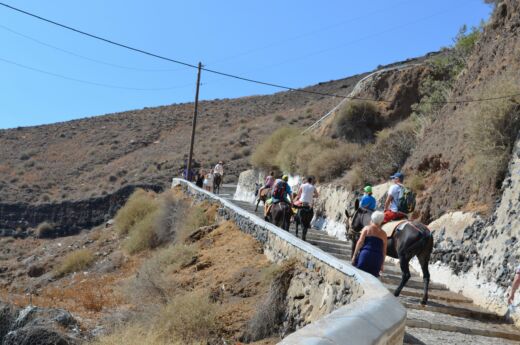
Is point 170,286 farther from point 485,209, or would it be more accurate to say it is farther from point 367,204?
point 485,209

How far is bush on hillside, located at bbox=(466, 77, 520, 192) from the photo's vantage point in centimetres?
1395

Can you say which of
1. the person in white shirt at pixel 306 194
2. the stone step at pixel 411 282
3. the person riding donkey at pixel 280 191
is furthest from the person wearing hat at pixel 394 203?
the person riding donkey at pixel 280 191

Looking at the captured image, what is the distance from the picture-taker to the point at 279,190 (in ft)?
59.5

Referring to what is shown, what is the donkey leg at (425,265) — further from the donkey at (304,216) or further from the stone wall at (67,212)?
the stone wall at (67,212)

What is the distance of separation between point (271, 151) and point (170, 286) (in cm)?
1989

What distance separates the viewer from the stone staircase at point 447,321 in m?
9.09

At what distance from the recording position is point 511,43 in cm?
1831

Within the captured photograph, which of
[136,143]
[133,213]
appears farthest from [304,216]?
[136,143]

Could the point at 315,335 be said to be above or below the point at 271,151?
below

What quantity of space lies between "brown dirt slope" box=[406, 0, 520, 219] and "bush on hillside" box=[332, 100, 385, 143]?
448 inches

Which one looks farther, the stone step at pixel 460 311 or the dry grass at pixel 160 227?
the dry grass at pixel 160 227

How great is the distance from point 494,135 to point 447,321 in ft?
19.7

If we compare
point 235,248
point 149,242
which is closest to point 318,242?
point 235,248

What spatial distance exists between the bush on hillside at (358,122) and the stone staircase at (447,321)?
20.1 m
